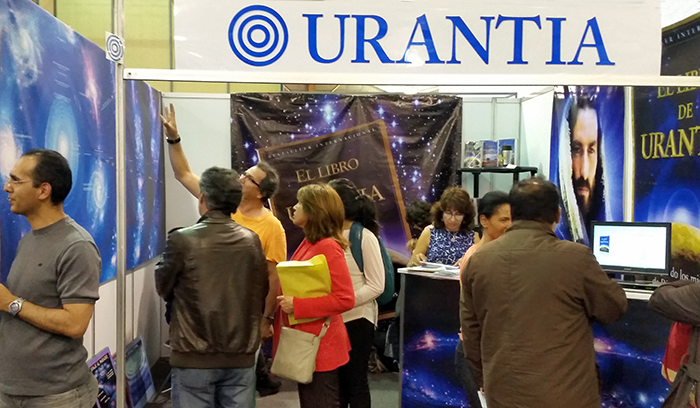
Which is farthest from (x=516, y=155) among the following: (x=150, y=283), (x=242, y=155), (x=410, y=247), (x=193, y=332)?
(x=193, y=332)

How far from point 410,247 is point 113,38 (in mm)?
3052

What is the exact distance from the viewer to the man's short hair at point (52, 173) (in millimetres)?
1548

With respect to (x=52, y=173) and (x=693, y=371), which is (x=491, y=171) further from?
(x=52, y=173)

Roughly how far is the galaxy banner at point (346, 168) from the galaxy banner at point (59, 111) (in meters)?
1.66

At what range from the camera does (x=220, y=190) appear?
1.92m

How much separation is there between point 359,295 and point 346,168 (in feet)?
7.76

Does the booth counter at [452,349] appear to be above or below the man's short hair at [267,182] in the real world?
below

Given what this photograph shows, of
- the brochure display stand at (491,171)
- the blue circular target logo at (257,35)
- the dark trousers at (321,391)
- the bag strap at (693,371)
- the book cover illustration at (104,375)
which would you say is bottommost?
the book cover illustration at (104,375)

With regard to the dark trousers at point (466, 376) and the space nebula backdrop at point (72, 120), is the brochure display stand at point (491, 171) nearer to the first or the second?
the dark trousers at point (466, 376)

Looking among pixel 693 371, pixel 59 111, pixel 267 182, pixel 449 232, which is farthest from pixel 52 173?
pixel 449 232

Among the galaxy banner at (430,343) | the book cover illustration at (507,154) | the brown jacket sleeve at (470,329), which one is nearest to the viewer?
the brown jacket sleeve at (470,329)

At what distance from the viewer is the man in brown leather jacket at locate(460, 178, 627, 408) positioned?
1.58m

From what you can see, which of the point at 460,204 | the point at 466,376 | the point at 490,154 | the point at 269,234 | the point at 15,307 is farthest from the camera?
the point at 490,154

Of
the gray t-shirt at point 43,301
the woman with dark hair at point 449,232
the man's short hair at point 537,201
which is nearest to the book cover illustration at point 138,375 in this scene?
the gray t-shirt at point 43,301
